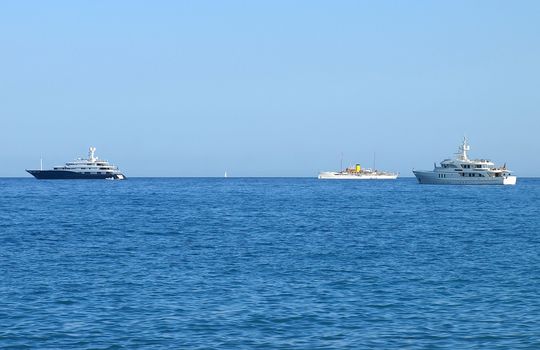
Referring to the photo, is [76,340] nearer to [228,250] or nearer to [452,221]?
[228,250]

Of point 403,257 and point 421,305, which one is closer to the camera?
point 421,305

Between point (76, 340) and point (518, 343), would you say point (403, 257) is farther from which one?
point (76, 340)

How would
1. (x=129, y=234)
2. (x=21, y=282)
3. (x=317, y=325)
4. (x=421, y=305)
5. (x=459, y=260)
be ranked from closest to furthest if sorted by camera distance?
(x=317, y=325)
(x=421, y=305)
(x=21, y=282)
(x=459, y=260)
(x=129, y=234)

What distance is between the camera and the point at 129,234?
201ft

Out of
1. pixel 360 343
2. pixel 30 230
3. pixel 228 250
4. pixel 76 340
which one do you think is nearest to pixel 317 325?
pixel 360 343

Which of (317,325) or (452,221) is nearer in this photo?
(317,325)

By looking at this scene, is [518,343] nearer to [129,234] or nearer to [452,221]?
[129,234]

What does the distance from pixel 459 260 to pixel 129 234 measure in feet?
91.7

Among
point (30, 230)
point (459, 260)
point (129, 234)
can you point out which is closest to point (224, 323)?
point (459, 260)

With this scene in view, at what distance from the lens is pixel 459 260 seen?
43.1 m

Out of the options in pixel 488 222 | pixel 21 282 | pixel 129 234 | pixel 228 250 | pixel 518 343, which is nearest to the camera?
pixel 518 343

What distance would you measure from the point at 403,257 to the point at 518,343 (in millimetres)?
21957

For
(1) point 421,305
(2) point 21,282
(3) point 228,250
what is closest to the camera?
(1) point 421,305

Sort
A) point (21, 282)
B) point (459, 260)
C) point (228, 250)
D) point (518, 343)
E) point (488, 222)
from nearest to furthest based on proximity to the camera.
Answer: point (518, 343) < point (21, 282) < point (459, 260) < point (228, 250) < point (488, 222)
